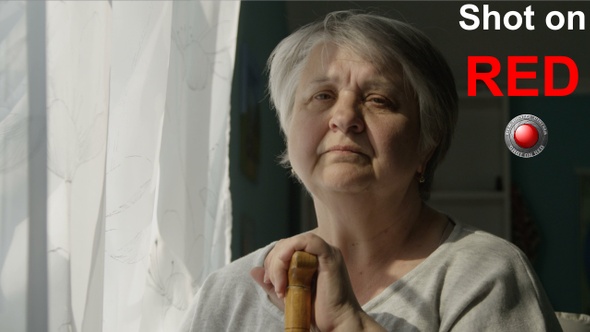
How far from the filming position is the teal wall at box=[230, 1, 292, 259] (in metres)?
2.45

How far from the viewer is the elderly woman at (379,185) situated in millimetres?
1061

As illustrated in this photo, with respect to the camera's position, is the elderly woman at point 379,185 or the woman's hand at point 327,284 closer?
the woman's hand at point 327,284

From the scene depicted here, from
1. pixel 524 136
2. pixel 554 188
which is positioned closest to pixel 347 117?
pixel 524 136

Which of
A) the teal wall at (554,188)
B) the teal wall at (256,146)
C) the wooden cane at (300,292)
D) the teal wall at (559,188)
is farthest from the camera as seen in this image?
the teal wall at (559,188)

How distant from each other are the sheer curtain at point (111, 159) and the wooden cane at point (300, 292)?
0.80 ft

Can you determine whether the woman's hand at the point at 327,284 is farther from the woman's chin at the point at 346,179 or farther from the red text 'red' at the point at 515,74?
the red text 'red' at the point at 515,74

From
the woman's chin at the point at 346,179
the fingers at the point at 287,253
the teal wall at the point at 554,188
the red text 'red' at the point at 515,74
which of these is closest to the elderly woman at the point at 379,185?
the woman's chin at the point at 346,179

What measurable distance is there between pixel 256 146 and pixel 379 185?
154 cm

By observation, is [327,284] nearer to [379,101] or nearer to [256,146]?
[379,101]

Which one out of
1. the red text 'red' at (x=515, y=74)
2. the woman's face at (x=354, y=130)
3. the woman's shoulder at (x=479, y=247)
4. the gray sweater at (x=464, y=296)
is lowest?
the gray sweater at (x=464, y=296)

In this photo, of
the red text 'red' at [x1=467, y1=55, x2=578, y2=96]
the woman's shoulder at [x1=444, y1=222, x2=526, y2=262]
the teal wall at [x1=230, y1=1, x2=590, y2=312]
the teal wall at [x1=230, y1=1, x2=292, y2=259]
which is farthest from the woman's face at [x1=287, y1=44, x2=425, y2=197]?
the red text 'red' at [x1=467, y1=55, x2=578, y2=96]

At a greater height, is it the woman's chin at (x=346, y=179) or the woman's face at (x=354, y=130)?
the woman's face at (x=354, y=130)

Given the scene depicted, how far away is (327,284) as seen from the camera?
0.93 metres

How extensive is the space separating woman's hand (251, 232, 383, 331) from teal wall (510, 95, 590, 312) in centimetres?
251
